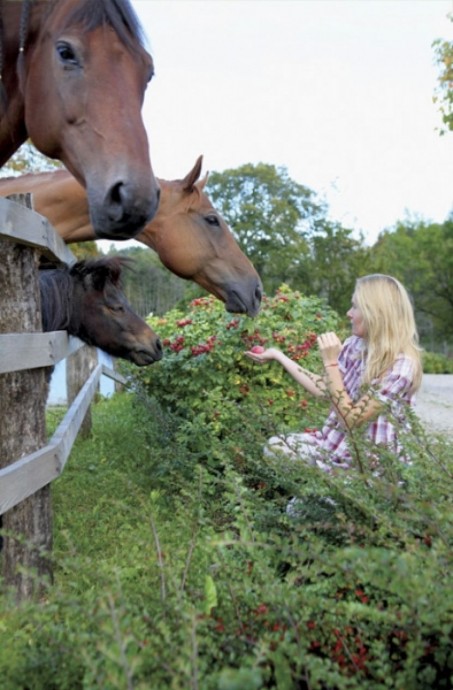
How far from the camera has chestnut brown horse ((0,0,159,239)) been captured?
2.51m

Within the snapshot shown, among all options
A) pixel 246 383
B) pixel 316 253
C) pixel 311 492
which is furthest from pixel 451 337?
pixel 311 492

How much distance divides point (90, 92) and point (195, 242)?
3295mm

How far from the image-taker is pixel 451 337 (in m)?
44.1

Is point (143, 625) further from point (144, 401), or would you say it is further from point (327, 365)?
point (144, 401)

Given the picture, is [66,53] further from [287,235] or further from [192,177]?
[287,235]

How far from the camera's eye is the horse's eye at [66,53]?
2.68 m

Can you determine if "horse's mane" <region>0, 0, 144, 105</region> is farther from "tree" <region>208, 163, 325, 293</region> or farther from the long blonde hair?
"tree" <region>208, 163, 325, 293</region>

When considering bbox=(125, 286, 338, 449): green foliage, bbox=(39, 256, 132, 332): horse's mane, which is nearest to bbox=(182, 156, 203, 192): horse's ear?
bbox=(39, 256, 132, 332): horse's mane

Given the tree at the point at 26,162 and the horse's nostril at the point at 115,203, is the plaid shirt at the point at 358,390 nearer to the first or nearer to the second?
the horse's nostril at the point at 115,203

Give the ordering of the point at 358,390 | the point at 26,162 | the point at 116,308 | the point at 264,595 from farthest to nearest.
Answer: the point at 26,162 → the point at 116,308 → the point at 358,390 → the point at 264,595

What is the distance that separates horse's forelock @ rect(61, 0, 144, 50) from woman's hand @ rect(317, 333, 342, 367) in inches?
67.5

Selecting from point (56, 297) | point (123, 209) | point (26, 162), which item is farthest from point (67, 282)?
point (26, 162)

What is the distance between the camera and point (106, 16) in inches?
106

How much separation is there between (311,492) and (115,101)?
1678 millimetres
